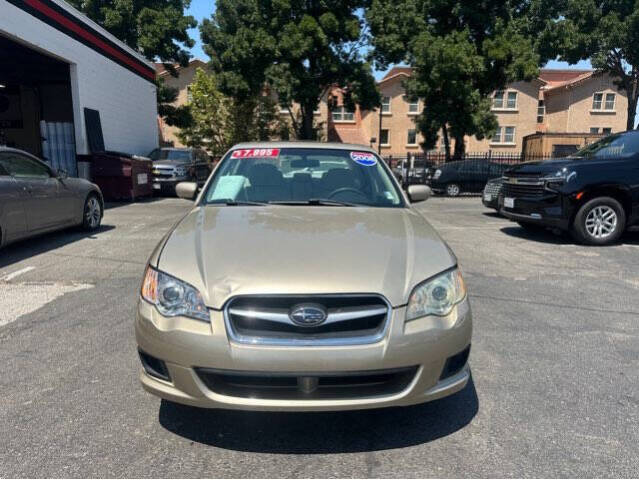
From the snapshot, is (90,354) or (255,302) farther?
(90,354)

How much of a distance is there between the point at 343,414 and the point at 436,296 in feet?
2.90

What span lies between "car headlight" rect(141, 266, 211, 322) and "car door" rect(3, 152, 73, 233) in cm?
515

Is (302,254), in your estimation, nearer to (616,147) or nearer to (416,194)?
(416,194)

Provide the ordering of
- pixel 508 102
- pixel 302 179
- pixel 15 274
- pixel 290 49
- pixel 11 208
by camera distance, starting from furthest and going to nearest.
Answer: pixel 508 102 → pixel 290 49 → pixel 11 208 → pixel 15 274 → pixel 302 179

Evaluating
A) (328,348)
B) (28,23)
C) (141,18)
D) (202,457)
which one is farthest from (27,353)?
(141,18)

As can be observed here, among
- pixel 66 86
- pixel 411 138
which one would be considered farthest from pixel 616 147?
pixel 411 138

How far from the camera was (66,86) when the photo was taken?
57.7 ft

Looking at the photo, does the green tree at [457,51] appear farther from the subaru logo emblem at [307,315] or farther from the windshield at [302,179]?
the subaru logo emblem at [307,315]

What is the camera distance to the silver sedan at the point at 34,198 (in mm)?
6150

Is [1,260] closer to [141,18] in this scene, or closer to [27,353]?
[27,353]

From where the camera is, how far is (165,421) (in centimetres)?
260

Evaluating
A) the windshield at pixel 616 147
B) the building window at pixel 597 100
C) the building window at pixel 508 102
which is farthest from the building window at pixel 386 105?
the windshield at pixel 616 147

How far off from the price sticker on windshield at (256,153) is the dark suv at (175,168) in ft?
35.9

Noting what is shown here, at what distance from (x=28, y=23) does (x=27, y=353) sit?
10642 millimetres
